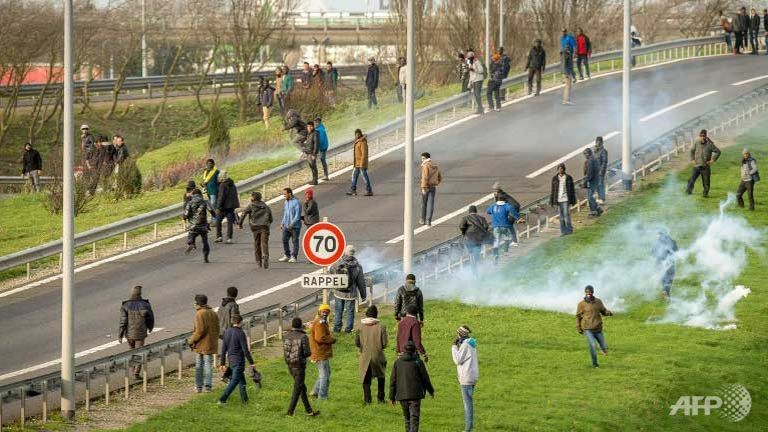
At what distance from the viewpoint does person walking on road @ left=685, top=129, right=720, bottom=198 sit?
1427 inches

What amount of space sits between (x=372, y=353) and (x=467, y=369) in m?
1.59

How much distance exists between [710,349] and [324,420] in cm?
771

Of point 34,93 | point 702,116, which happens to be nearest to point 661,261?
point 702,116

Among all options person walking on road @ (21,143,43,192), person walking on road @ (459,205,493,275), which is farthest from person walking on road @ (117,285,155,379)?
person walking on road @ (21,143,43,192)

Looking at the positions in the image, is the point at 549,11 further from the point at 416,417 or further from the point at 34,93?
the point at 416,417

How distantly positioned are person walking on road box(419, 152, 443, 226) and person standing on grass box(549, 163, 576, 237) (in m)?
2.46

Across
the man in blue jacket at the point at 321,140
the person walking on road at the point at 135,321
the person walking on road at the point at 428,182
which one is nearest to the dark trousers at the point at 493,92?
the man in blue jacket at the point at 321,140

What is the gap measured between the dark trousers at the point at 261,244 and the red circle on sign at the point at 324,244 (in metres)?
6.30

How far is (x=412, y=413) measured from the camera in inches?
796

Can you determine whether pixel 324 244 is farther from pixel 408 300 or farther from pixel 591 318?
pixel 591 318

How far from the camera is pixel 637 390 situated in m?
23.2

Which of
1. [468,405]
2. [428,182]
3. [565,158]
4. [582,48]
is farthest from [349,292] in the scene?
[582,48]

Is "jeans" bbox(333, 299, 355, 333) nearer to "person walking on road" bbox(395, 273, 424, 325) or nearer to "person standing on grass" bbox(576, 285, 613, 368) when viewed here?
"person walking on road" bbox(395, 273, 424, 325)

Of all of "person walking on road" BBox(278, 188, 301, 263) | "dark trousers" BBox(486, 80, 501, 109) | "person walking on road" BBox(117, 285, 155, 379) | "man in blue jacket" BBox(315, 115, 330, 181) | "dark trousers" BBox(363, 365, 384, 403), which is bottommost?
"dark trousers" BBox(363, 365, 384, 403)
